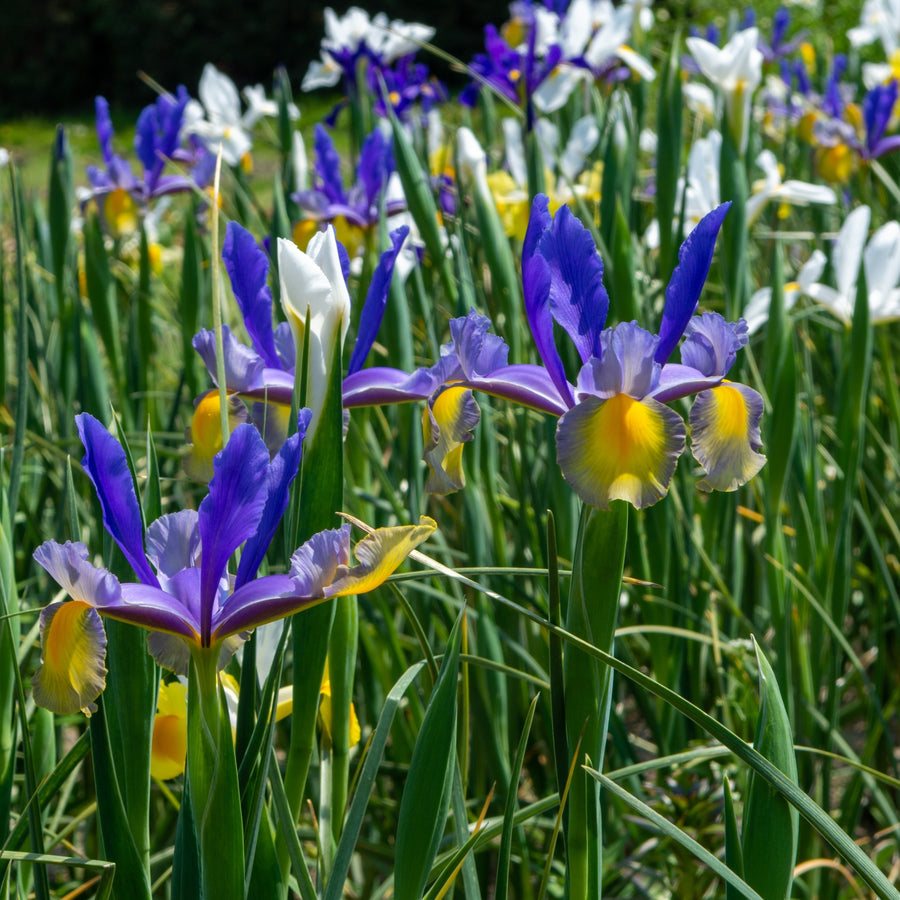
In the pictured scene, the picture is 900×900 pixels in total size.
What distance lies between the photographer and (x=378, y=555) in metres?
0.55

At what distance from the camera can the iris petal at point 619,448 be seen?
24.0 inches

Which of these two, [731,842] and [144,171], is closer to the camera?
[731,842]

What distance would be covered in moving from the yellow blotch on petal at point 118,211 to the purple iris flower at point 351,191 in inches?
24.0

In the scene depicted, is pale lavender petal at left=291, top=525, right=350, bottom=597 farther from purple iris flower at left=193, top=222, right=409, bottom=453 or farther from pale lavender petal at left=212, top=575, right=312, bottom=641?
purple iris flower at left=193, top=222, right=409, bottom=453

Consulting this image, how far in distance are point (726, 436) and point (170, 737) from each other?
457 mm

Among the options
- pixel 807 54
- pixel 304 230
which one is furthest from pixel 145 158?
pixel 807 54

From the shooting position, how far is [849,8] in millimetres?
5332

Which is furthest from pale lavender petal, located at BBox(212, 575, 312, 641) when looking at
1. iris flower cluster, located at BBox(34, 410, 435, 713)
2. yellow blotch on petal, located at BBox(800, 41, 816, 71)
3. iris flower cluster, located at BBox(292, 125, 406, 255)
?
yellow blotch on petal, located at BBox(800, 41, 816, 71)

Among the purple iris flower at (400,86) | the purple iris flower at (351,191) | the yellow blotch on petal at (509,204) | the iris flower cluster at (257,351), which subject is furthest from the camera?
the purple iris flower at (400,86)

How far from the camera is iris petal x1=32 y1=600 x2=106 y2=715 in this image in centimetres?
55

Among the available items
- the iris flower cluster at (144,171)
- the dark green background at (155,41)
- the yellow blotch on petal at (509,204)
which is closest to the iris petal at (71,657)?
the yellow blotch on petal at (509,204)

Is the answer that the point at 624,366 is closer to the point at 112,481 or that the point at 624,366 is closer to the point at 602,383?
the point at 602,383

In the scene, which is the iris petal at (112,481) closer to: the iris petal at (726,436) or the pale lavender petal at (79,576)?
the pale lavender petal at (79,576)

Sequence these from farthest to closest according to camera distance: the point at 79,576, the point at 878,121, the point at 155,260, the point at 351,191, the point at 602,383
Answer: the point at 155,260, the point at 878,121, the point at 351,191, the point at 602,383, the point at 79,576
